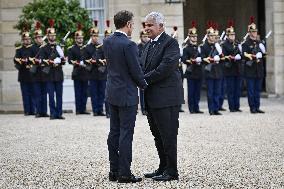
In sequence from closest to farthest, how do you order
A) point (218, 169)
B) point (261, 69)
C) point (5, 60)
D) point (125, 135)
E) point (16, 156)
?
point (125, 135), point (218, 169), point (16, 156), point (261, 69), point (5, 60)

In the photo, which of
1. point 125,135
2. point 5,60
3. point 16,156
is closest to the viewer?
point 125,135

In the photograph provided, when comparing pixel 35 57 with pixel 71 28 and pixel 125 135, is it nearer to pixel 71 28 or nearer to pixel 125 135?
pixel 71 28

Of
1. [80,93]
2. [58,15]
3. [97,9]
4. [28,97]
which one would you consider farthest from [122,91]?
[97,9]

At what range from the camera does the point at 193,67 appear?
1930 centimetres

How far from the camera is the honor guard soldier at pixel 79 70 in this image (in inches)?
760

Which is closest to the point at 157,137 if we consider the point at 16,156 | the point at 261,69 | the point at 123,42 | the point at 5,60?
the point at 123,42

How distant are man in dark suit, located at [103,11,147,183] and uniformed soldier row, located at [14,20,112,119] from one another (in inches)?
353

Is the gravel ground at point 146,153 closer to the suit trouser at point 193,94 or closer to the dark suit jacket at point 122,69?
the dark suit jacket at point 122,69

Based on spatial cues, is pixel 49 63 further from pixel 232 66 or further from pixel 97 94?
pixel 232 66

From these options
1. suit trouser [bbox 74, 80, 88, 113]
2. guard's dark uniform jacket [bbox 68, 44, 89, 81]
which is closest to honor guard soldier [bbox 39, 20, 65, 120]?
guard's dark uniform jacket [bbox 68, 44, 89, 81]

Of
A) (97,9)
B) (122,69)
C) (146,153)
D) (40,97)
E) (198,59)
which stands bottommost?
(146,153)

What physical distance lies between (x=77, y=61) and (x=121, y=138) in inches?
396

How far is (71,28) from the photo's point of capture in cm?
2097

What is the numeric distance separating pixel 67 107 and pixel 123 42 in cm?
1244
